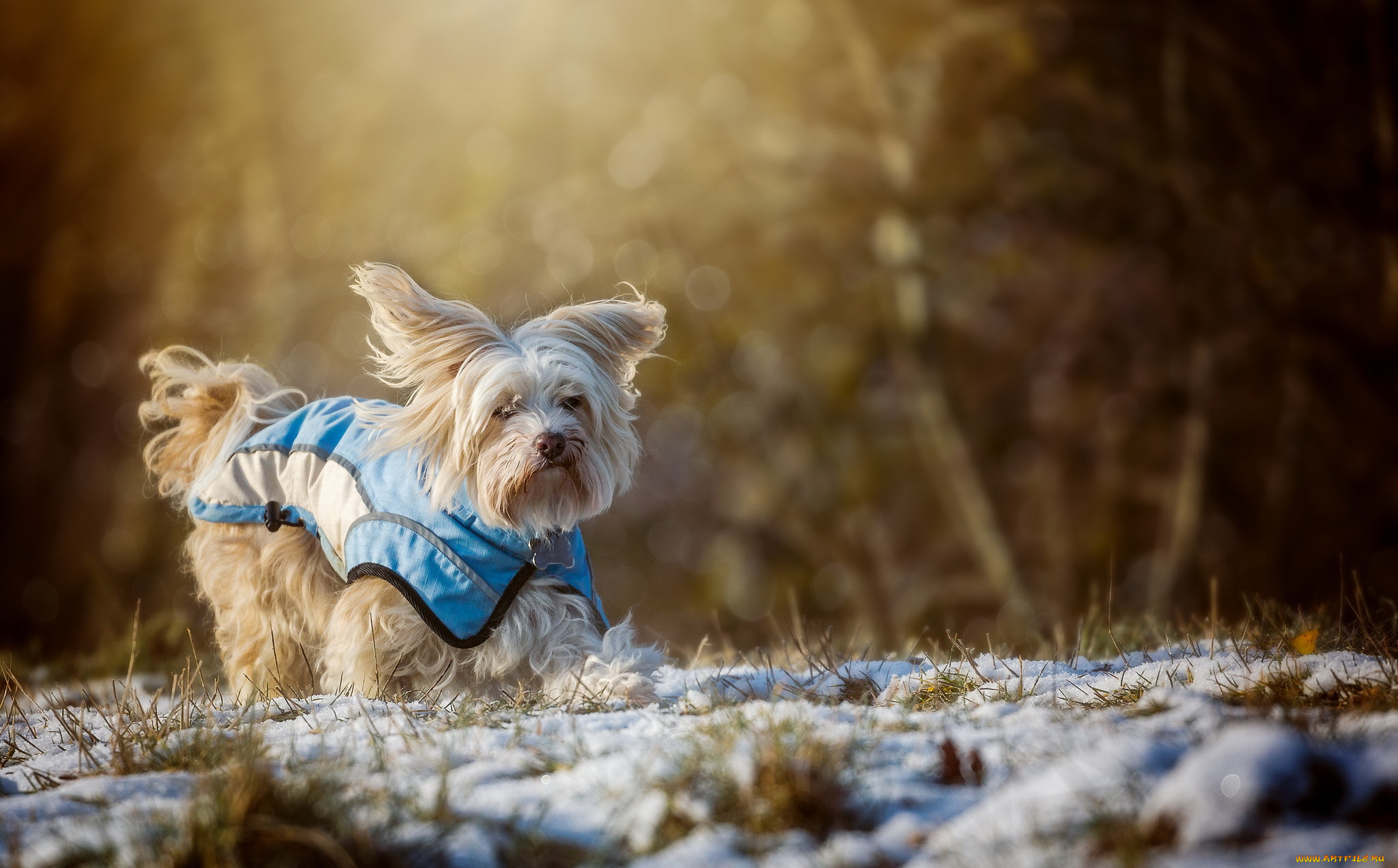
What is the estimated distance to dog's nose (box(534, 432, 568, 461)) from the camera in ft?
12.5

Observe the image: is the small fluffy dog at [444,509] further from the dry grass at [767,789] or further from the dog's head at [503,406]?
the dry grass at [767,789]

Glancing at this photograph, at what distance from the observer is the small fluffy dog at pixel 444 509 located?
3801 millimetres

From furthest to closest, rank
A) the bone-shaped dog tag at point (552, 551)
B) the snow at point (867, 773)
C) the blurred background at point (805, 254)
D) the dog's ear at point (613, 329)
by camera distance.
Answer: the blurred background at point (805, 254)
the dog's ear at point (613, 329)
the bone-shaped dog tag at point (552, 551)
the snow at point (867, 773)

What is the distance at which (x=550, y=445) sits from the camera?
12.6 feet

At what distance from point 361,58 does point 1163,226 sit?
9.21 m

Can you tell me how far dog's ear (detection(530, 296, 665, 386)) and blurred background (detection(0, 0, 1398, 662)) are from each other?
605cm

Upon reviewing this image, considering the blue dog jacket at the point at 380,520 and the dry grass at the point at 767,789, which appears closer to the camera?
the dry grass at the point at 767,789

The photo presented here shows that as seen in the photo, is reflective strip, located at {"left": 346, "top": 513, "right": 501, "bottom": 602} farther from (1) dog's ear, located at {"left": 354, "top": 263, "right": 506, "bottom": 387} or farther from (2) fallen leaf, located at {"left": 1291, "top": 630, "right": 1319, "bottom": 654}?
(2) fallen leaf, located at {"left": 1291, "top": 630, "right": 1319, "bottom": 654}

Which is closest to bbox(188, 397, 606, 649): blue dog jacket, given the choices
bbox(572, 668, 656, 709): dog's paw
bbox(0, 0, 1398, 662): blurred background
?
bbox(572, 668, 656, 709): dog's paw

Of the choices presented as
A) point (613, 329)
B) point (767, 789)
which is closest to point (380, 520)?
point (613, 329)

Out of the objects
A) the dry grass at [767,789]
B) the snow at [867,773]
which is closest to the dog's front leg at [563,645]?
the snow at [867,773]

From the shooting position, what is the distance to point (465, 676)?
396cm

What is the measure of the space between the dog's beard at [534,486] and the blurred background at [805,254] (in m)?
6.34

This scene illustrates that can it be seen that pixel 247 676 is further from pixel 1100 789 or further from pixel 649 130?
pixel 649 130
